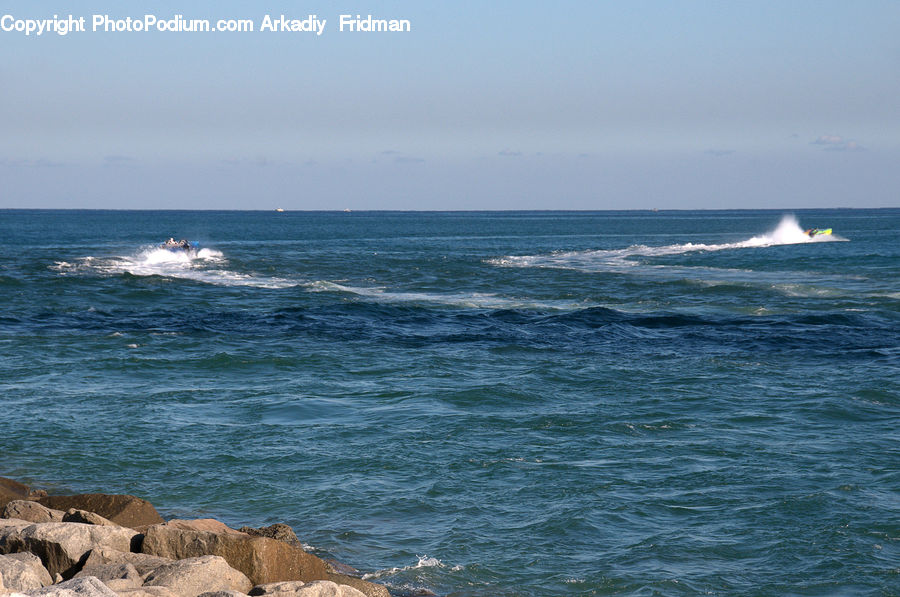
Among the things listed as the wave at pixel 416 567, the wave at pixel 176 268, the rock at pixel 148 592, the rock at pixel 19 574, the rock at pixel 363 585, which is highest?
the wave at pixel 176 268

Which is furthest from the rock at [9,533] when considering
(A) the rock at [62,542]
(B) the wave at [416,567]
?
(B) the wave at [416,567]

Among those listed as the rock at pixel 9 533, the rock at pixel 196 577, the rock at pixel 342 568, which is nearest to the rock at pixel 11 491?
the rock at pixel 9 533

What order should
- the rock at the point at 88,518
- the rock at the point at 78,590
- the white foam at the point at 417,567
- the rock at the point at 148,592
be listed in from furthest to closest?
the white foam at the point at 417,567 < the rock at the point at 88,518 < the rock at the point at 148,592 < the rock at the point at 78,590

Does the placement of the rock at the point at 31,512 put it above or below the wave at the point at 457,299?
below

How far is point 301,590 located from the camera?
919cm

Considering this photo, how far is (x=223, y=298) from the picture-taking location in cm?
4266

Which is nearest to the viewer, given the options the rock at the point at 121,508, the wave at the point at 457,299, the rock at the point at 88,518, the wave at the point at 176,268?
the rock at the point at 88,518

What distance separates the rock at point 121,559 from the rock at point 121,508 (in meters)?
1.59

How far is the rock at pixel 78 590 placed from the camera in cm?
778

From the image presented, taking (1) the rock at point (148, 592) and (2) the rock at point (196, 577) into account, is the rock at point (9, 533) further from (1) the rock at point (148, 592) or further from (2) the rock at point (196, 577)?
(1) the rock at point (148, 592)

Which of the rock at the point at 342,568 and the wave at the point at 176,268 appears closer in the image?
the rock at the point at 342,568

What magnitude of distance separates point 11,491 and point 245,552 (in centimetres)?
559

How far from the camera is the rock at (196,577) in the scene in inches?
360

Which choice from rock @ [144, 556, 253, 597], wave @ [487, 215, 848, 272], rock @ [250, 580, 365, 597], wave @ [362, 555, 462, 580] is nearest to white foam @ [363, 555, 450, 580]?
wave @ [362, 555, 462, 580]
